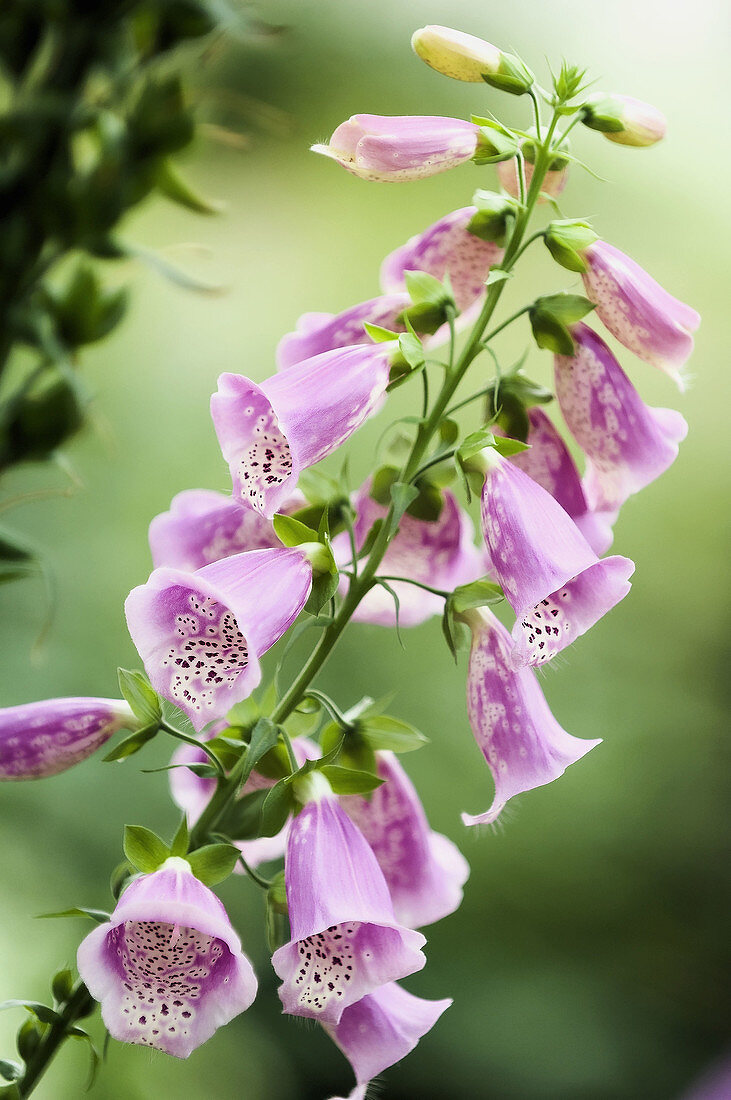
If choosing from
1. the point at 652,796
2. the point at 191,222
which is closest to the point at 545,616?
the point at 652,796

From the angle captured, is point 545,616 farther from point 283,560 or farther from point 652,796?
point 652,796

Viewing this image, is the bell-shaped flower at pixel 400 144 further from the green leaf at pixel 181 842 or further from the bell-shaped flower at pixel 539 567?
the green leaf at pixel 181 842

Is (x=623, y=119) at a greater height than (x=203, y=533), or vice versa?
(x=623, y=119)

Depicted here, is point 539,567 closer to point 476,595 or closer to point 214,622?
point 476,595

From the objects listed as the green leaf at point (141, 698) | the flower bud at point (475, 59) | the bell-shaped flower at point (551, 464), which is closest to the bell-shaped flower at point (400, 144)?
the flower bud at point (475, 59)

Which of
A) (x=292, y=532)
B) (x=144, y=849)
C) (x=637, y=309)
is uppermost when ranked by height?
(x=637, y=309)

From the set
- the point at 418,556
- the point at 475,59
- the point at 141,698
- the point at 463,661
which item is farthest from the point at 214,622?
the point at 463,661

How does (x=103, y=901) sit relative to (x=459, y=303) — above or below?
below
